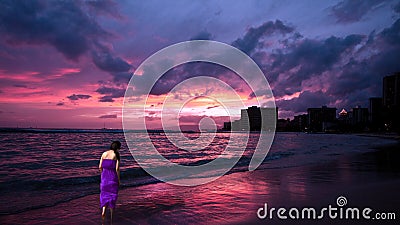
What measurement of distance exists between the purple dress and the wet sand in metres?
0.87

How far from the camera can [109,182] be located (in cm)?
604

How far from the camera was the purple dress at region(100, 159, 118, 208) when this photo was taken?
235 inches

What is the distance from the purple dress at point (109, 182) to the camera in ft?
19.6

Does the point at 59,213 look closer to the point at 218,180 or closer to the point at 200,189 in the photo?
the point at 200,189

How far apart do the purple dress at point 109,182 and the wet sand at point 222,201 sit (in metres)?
0.87

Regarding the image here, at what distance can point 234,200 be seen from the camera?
8805 mm

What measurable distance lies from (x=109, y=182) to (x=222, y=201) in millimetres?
4012

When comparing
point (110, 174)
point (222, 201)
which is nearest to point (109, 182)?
point (110, 174)

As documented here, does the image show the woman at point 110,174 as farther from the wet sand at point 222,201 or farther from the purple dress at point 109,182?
the wet sand at point 222,201

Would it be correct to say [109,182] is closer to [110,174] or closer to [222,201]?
[110,174]

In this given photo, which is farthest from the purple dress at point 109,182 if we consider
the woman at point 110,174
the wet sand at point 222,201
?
the wet sand at point 222,201

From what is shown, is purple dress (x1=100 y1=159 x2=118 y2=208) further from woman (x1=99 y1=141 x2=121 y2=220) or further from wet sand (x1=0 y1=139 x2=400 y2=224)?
wet sand (x1=0 y1=139 x2=400 y2=224)

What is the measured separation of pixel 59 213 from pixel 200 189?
5.21 metres

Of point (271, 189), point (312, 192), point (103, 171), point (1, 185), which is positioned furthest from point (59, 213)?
point (312, 192)
